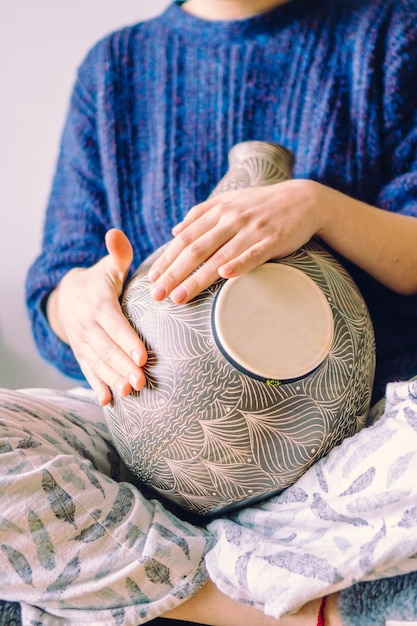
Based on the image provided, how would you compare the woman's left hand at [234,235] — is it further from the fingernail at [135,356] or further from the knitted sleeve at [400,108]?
the knitted sleeve at [400,108]

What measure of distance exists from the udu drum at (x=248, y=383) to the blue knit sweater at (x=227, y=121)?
0.24 metres

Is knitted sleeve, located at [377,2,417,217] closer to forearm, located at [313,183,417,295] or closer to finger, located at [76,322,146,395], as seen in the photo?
forearm, located at [313,183,417,295]

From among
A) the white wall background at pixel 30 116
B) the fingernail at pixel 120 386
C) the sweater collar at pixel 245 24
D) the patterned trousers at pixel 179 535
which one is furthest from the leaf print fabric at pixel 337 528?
the white wall background at pixel 30 116

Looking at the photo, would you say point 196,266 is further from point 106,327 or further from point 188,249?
point 106,327

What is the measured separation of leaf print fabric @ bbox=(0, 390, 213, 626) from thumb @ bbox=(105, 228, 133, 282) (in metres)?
0.19

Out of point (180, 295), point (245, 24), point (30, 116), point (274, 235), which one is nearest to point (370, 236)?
point (274, 235)

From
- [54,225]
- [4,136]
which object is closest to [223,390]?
[54,225]

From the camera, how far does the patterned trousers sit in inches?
21.2

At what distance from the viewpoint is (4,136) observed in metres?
1.17

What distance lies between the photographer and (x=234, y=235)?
65 cm

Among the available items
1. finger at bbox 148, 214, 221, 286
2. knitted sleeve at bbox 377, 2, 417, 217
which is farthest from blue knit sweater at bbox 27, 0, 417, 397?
finger at bbox 148, 214, 221, 286

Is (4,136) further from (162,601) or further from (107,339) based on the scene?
(162,601)

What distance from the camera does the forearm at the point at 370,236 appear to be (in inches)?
27.9

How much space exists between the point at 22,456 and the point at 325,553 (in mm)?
290
